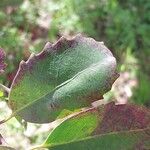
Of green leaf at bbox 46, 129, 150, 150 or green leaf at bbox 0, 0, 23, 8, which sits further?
green leaf at bbox 0, 0, 23, 8

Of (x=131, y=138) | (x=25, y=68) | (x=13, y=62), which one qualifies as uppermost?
(x=25, y=68)

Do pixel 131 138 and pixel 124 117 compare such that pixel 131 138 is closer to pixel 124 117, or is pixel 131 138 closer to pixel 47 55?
pixel 124 117

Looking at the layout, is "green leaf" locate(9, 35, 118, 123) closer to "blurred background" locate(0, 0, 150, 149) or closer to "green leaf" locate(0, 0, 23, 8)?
"green leaf" locate(0, 0, 23, 8)

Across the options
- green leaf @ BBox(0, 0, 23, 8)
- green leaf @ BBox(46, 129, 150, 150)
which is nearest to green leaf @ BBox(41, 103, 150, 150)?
green leaf @ BBox(46, 129, 150, 150)

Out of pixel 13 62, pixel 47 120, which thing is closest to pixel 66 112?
pixel 47 120

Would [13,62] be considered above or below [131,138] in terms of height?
below

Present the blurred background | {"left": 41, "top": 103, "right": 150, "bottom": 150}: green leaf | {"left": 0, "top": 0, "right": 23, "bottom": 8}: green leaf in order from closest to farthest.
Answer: {"left": 41, "top": 103, "right": 150, "bottom": 150}: green leaf
{"left": 0, "top": 0, "right": 23, "bottom": 8}: green leaf
the blurred background

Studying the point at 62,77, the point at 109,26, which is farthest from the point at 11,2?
the point at 109,26

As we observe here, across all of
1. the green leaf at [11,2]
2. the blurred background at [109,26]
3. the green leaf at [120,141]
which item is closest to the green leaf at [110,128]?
the green leaf at [120,141]
